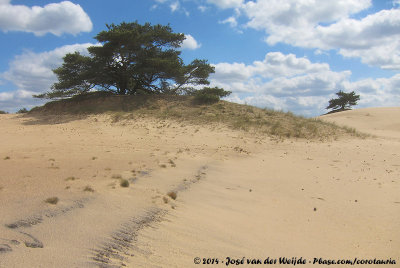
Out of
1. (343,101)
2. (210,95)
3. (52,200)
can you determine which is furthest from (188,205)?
(343,101)

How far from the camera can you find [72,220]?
12.3 feet

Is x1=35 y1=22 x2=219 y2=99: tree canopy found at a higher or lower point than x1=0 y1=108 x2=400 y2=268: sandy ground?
higher

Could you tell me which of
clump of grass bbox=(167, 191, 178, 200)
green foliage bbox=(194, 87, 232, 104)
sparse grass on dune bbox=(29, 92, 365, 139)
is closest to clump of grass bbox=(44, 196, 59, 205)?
clump of grass bbox=(167, 191, 178, 200)

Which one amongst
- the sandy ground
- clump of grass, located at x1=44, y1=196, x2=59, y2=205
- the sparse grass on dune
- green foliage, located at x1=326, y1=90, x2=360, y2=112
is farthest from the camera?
green foliage, located at x1=326, y1=90, x2=360, y2=112

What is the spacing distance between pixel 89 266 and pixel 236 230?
2.18m

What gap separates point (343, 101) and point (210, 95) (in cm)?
2759

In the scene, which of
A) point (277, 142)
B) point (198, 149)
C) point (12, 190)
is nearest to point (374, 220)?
point (12, 190)

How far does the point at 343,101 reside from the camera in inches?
1549

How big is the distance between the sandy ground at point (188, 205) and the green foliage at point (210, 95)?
729 centimetres

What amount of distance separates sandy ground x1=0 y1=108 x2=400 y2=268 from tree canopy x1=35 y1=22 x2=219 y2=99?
9242mm

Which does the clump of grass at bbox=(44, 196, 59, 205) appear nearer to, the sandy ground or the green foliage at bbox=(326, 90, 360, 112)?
the sandy ground

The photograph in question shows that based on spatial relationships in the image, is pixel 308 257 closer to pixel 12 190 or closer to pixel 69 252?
pixel 69 252

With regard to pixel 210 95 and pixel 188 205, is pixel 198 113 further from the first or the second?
pixel 188 205

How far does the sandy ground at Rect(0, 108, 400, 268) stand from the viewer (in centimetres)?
332
